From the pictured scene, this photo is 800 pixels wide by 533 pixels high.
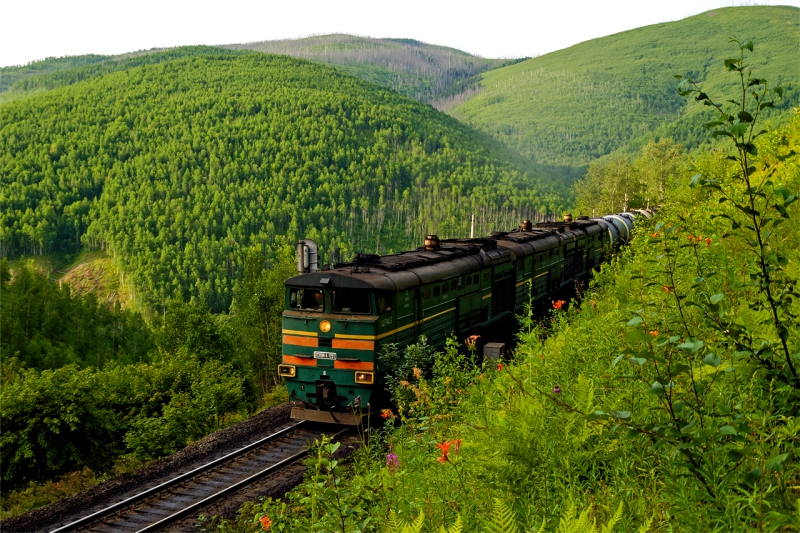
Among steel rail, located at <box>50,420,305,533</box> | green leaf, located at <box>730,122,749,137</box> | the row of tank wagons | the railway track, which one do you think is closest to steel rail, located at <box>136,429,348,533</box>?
the railway track

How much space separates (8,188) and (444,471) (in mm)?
214777

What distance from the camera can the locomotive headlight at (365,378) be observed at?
1538 centimetres

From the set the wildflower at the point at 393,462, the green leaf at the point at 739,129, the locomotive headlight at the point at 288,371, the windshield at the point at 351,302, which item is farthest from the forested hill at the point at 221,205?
the green leaf at the point at 739,129

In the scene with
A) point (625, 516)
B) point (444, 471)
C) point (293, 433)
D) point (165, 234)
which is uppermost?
point (625, 516)

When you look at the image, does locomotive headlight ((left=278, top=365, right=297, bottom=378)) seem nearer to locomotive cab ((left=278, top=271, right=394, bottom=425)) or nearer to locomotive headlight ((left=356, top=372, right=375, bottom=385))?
locomotive cab ((left=278, top=271, right=394, bottom=425))

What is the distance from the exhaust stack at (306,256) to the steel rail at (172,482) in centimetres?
1578

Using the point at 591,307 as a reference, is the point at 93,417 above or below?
below

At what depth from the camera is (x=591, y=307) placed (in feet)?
45.6

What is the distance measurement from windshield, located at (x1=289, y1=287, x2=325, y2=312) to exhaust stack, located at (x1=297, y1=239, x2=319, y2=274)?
629 inches

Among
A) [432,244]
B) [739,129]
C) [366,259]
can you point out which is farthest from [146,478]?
[739,129]

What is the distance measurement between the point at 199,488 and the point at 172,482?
26.7 inches

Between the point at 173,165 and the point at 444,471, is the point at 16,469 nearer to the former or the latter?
the point at 444,471

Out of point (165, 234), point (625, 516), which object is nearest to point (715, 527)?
point (625, 516)

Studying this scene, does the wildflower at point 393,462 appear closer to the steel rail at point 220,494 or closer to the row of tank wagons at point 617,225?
the steel rail at point 220,494
